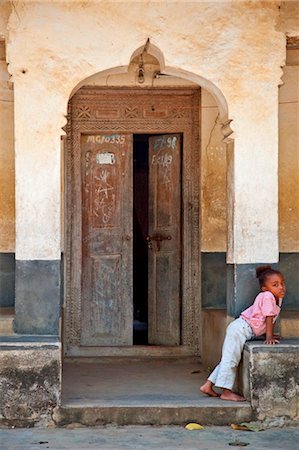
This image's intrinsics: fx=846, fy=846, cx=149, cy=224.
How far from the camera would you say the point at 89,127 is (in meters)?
9.30

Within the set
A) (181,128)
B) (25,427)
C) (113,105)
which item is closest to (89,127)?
(113,105)

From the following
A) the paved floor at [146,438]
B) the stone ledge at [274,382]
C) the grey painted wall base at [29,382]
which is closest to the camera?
the paved floor at [146,438]

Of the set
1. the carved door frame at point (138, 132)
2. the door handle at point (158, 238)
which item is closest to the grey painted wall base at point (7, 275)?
the carved door frame at point (138, 132)

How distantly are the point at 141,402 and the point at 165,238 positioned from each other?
2906 mm

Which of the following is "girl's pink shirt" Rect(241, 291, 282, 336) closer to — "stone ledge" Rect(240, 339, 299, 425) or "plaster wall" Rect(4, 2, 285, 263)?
"stone ledge" Rect(240, 339, 299, 425)

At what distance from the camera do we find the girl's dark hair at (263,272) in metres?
7.11

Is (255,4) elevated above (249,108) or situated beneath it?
elevated above

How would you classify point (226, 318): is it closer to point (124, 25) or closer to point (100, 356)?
point (100, 356)

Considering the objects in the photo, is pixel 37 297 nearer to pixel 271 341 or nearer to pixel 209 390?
pixel 209 390

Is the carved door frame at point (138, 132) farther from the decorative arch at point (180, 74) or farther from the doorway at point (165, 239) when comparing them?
the decorative arch at point (180, 74)

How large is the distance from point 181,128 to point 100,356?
8.75 feet

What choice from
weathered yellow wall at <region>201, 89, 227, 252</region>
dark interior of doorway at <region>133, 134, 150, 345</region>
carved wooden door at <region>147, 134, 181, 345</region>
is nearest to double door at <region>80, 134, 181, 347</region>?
carved wooden door at <region>147, 134, 181, 345</region>

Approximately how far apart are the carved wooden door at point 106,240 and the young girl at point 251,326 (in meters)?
→ 2.40

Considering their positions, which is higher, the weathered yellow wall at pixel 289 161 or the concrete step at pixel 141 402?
the weathered yellow wall at pixel 289 161
